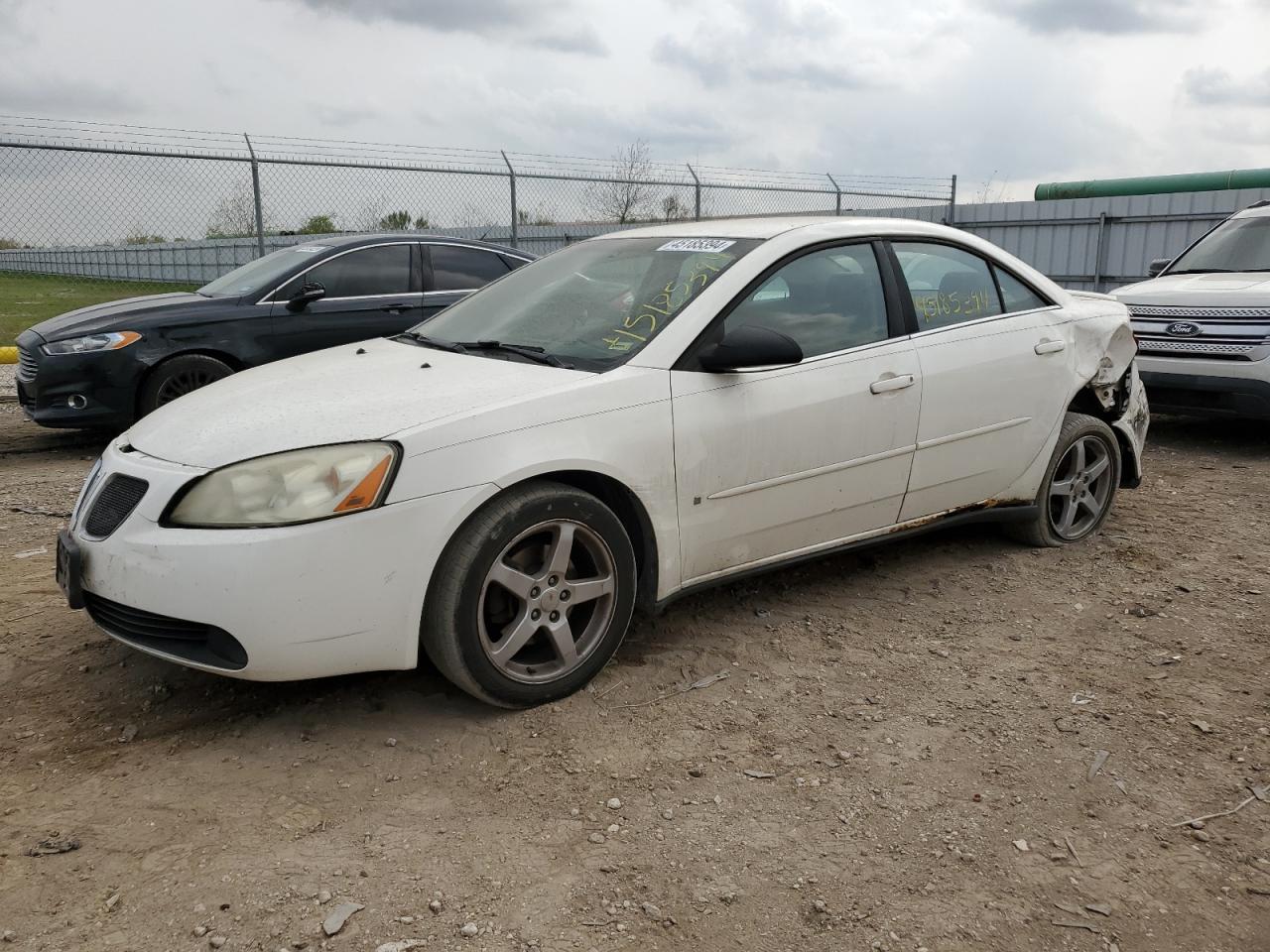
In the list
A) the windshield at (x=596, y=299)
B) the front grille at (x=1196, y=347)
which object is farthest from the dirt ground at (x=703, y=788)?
the front grille at (x=1196, y=347)

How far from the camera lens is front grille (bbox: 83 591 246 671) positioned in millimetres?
2993

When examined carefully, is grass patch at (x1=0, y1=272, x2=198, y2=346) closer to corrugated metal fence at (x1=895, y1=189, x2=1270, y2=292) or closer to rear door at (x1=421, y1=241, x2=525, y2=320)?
rear door at (x1=421, y1=241, x2=525, y2=320)

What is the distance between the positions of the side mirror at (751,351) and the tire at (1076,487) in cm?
189

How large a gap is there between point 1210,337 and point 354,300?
240 inches

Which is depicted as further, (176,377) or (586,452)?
(176,377)

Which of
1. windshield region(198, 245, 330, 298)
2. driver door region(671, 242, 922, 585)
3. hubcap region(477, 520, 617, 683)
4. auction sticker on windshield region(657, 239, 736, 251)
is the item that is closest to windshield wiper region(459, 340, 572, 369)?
driver door region(671, 242, 922, 585)

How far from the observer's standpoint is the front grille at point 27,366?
7.19 m

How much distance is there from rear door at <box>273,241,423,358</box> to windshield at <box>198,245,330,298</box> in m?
0.12

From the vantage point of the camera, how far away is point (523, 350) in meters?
3.82

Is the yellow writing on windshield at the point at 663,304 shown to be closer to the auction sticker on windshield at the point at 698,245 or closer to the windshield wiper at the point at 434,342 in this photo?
the auction sticker on windshield at the point at 698,245

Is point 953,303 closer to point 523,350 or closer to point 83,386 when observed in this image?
point 523,350

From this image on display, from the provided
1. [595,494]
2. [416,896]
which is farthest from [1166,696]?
[416,896]

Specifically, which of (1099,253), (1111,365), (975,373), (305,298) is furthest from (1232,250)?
(1099,253)

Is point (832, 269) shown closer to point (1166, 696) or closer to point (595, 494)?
point (595, 494)
